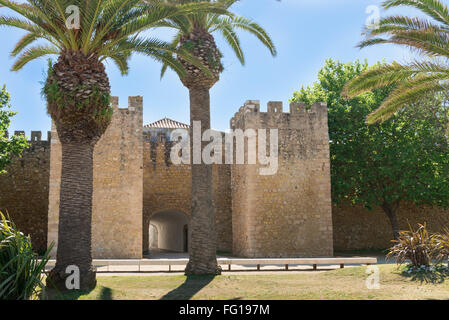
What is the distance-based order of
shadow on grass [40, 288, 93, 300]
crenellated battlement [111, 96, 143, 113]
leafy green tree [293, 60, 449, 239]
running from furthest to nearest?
leafy green tree [293, 60, 449, 239] → crenellated battlement [111, 96, 143, 113] → shadow on grass [40, 288, 93, 300]

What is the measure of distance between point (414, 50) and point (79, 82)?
7008 mm

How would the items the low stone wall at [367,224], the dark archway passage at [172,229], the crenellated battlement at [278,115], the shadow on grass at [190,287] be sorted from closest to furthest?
the shadow on grass at [190,287]
the crenellated battlement at [278,115]
the low stone wall at [367,224]
the dark archway passage at [172,229]

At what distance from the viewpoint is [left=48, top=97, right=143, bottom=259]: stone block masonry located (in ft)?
→ 49.1

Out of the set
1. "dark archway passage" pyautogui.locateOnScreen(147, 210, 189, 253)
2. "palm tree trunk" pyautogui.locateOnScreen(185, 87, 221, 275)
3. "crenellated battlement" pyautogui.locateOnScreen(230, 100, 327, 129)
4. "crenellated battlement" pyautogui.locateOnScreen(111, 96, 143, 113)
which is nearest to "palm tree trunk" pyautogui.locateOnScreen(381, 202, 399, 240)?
"crenellated battlement" pyautogui.locateOnScreen(230, 100, 327, 129)

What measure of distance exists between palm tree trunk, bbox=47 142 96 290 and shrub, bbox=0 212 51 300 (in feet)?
3.49

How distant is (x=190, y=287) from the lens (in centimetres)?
873

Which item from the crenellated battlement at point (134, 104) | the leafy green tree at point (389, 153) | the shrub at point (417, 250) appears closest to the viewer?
the shrub at point (417, 250)

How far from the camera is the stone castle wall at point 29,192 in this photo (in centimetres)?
1983

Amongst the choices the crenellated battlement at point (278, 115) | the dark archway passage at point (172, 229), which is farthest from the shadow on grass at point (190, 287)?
the dark archway passage at point (172, 229)

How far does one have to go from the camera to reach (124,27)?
8922mm

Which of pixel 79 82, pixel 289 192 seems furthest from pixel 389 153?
pixel 79 82

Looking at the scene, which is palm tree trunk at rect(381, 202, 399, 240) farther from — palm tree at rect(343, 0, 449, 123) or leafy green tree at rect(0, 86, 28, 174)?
leafy green tree at rect(0, 86, 28, 174)

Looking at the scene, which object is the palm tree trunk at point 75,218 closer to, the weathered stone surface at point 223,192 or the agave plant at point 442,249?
the weathered stone surface at point 223,192
